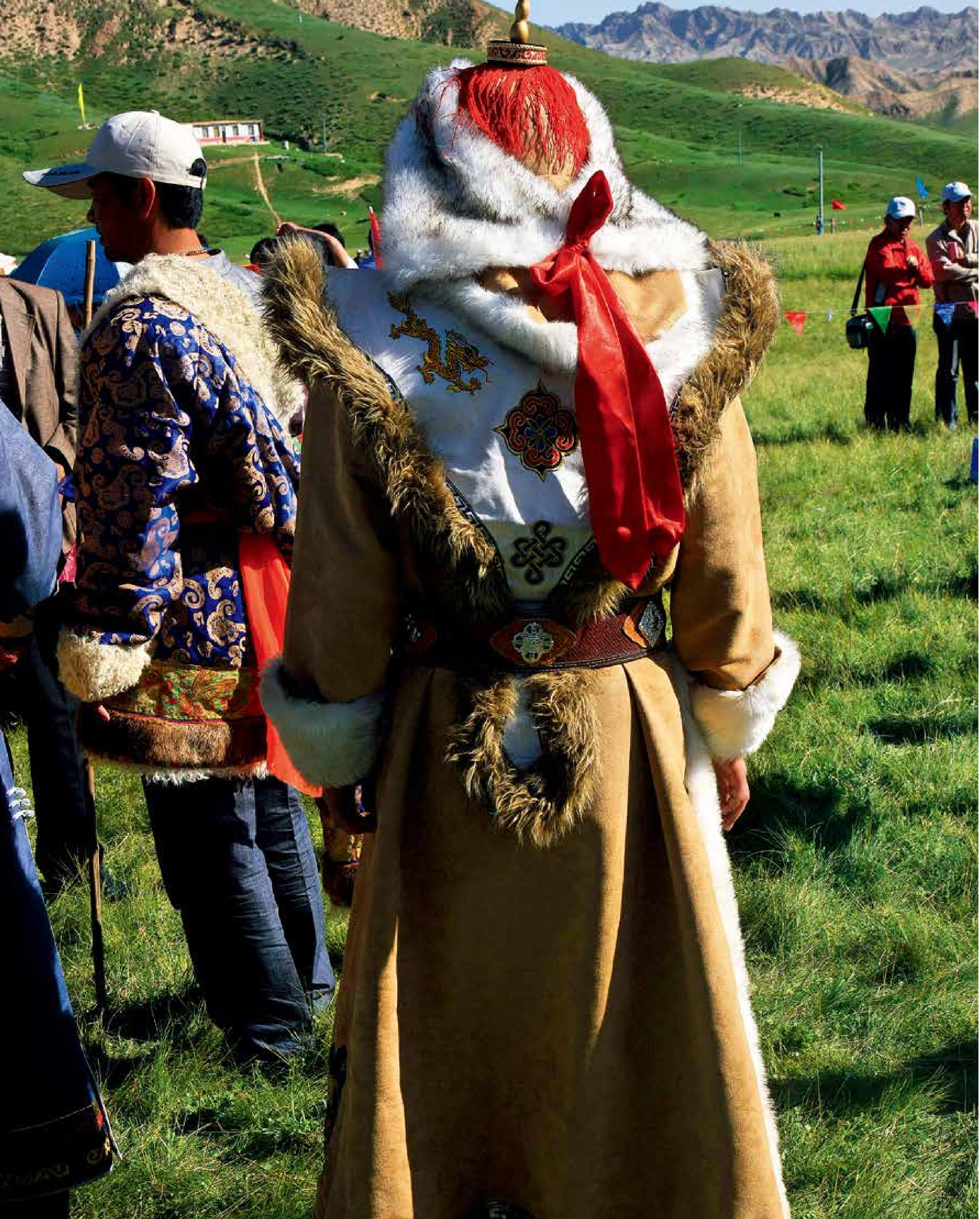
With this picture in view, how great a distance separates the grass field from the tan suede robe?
71 cm

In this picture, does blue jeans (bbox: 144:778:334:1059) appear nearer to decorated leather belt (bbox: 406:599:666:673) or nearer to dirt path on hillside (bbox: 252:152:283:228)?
decorated leather belt (bbox: 406:599:666:673)

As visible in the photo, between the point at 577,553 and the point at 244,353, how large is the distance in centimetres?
121

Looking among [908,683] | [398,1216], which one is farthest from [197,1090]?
[908,683]

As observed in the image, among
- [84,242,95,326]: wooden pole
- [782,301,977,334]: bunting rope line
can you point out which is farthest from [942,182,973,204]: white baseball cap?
[84,242,95,326]: wooden pole

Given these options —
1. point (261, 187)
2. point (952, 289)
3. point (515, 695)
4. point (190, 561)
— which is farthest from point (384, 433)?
point (952, 289)

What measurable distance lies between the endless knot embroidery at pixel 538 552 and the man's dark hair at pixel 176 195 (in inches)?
54.1

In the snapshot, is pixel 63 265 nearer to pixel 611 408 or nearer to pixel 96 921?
pixel 96 921

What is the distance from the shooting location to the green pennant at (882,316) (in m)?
10.2

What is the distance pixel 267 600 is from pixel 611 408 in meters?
1.24

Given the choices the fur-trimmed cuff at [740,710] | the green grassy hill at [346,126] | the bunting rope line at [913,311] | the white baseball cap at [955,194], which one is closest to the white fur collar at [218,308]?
the fur-trimmed cuff at [740,710]

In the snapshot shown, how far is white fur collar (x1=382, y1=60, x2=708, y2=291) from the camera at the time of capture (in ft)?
6.16

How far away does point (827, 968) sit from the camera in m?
3.51

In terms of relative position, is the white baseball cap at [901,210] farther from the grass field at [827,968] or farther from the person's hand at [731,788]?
the person's hand at [731,788]

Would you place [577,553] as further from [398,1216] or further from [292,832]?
[292,832]
